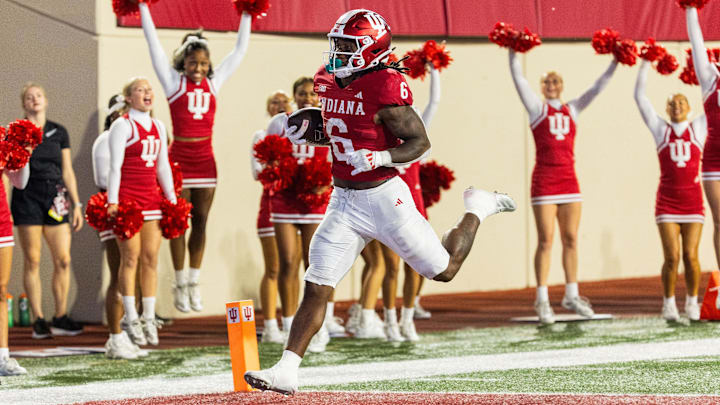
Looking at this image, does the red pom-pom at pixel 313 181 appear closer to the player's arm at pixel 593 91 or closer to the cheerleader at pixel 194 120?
Result: the cheerleader at pixel 194 120

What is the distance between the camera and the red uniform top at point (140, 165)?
8.89 meters

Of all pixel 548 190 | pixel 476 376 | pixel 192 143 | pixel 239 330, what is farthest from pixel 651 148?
pixel 239 330

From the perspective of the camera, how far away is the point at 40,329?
10.5 m

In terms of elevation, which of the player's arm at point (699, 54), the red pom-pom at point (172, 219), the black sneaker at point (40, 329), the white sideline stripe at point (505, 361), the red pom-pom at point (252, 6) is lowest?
the white sideline stripe at point (505, 361)

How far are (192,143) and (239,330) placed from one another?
3775 mm

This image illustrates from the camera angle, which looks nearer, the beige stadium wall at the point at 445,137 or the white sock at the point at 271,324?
the white sock at the point at 271,324

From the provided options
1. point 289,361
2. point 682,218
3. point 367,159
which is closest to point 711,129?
point 682,218

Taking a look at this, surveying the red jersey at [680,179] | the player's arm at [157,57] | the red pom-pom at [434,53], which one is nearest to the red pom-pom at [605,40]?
the red jersey at [680,179]

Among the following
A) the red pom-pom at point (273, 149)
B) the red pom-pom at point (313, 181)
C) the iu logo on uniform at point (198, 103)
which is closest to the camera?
the red pom-pom at point (313, 181)

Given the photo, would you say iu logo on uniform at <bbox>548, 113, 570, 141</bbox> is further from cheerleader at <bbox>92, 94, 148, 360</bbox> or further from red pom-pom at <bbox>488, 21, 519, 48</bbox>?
cheerleader at <bbox>92, 94, 148, 360</bbox>

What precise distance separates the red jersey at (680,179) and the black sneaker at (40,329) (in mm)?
5629

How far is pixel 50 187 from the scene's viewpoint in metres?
10.7

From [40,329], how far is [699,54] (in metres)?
6.30

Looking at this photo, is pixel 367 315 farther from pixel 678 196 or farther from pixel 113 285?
pixel 678 196
